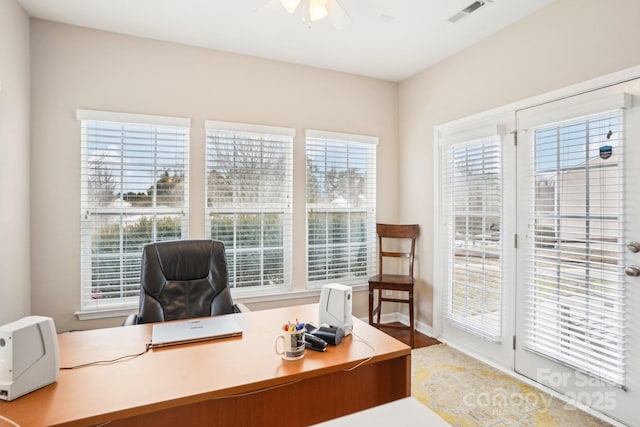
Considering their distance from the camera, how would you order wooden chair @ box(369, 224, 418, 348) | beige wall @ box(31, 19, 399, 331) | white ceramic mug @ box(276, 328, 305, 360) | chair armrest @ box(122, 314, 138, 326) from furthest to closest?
wooden chair @ box(369, 224, 418, 348) < beige wall @ box(31, 19, 399, 331) < chair armrest @ box(122, 314, 138, 326) < white ceramic mug @ box(276, 328, 305, 360)

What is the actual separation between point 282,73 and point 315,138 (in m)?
0.71

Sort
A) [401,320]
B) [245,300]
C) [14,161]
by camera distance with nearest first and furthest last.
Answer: [14,161] → [245,300] → [401,320]

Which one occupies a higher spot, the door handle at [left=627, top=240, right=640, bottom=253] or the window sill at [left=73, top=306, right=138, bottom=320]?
the door handle at [left=627, top=240, right=640, bottom=253]

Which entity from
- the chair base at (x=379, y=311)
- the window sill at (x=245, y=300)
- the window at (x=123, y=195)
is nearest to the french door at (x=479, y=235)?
the chair base at (x=379, y=311)

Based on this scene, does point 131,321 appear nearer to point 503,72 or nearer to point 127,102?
point 127,102

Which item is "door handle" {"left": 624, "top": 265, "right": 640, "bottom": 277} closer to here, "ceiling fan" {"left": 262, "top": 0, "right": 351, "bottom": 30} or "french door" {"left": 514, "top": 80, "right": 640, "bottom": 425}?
"french door" {"left": 514, "top": 80, "right": 640, "bottom": 425}

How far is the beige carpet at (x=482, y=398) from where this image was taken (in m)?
2.21

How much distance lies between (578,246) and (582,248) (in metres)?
0.03

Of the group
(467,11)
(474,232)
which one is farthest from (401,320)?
(467,11)

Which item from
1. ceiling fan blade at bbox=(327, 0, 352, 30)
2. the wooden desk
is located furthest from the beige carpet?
ceiling fan blade at bbox=(327, 0, 352, 30)

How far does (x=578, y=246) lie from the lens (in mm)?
2352

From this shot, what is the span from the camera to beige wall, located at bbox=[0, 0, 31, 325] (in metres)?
2.29

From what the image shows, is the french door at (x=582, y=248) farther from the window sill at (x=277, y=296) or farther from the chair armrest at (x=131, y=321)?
the chair armrest at (x=131, y=321)

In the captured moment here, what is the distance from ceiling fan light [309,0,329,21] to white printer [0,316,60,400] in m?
1.92
